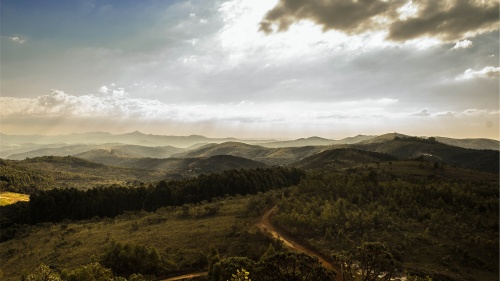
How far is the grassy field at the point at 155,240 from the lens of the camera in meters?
48.8

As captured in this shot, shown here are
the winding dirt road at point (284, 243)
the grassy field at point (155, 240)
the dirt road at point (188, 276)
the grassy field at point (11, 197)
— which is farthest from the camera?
the grassy field at point (11, 197)

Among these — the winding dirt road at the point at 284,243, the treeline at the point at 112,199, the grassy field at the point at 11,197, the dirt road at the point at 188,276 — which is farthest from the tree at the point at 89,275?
the grassy field at the point at 11,197

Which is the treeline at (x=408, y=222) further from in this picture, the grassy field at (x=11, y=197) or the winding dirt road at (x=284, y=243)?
the grassy field at (x=11, y=197)

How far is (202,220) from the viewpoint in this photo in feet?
222

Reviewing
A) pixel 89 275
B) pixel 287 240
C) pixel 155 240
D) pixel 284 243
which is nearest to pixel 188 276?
pixel 89 275

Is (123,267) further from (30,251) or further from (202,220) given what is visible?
(30,251)

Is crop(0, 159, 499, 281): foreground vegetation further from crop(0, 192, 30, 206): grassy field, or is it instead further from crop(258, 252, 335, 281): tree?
crop(0, 192, 30, 206): grassy field

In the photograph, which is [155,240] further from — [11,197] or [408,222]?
[11,197]

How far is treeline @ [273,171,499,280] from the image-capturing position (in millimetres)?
42281

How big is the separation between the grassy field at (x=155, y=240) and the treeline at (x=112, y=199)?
20.1 m

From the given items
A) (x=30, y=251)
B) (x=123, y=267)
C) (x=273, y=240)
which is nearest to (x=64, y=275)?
(x=123, y=267)

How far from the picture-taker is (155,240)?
56250mm

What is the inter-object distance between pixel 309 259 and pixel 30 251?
215ft

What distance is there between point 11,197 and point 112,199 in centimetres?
11328
